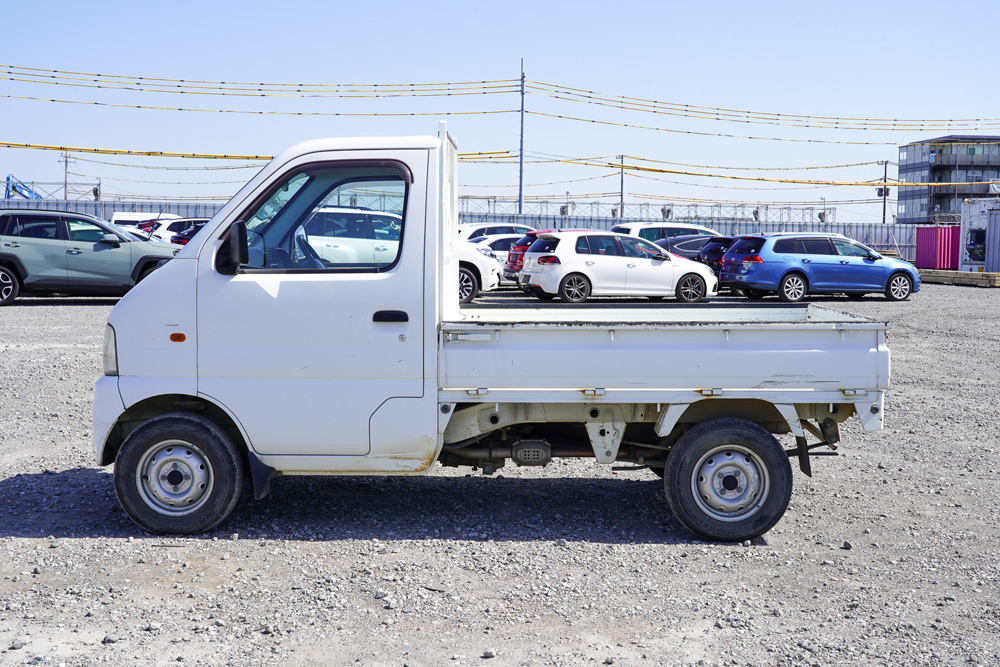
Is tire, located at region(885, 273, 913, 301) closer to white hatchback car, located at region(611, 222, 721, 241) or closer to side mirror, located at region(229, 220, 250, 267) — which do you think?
white hatchback car, located at region(611, 222, 721, 241)

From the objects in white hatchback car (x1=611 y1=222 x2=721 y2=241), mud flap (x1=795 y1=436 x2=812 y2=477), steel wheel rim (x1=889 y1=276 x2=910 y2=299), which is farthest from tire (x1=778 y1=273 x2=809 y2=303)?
mud flap (x1=795 y1=436 x2=812 y2=477)

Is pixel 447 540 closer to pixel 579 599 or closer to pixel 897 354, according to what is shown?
pixel 579 599

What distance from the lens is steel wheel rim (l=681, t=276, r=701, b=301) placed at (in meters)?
20.8

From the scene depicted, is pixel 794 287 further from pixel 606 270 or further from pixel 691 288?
pixel 606 270

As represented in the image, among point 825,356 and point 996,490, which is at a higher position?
point 825,356

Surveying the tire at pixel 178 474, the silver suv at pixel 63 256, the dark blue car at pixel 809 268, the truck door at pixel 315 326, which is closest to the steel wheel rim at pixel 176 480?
the tire at pixel 178 474

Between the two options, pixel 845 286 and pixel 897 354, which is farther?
pixel 845 286

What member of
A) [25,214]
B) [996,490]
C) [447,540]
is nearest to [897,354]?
[996,490]

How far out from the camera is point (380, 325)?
5.18 metres

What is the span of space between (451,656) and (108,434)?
261 cm

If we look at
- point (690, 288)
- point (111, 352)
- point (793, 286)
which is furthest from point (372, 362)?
point (793, 286)

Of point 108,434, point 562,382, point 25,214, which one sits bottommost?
point 108,434

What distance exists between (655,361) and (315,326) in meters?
1.90

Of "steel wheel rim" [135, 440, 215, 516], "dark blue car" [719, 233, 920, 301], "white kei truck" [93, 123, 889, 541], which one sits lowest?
"steel wheel rim" [135, 440, 215, 516]
